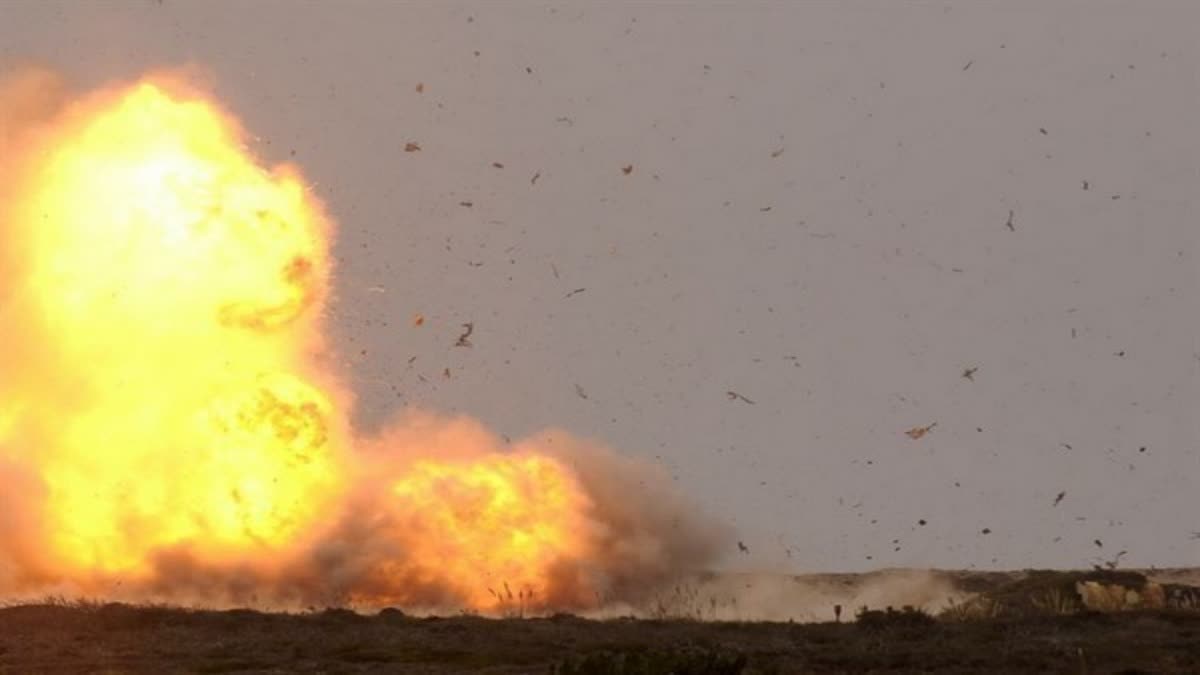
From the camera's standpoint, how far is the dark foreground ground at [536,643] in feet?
184

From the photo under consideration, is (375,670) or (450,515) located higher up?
(450,515)

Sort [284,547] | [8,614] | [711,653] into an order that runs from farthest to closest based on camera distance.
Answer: [284,547] → [8,614] → [711,653]

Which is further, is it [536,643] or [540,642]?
[540,642]

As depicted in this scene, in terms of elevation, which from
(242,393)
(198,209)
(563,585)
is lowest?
(563,585)

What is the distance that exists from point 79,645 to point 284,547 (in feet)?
56.0

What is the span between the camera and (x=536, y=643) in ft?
200

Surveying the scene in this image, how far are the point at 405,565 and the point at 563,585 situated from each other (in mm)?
5280

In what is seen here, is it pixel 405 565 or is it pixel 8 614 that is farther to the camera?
pixel 405 565

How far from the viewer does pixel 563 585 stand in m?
79.1

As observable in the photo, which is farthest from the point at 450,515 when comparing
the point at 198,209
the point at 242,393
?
the point at 198,209

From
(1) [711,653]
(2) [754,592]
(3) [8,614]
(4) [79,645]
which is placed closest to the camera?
(1) [711,653]

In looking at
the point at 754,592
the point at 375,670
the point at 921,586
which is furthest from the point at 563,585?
the point at 375,670

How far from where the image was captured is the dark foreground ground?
5603 cm

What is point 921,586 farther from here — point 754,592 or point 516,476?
point 516,476
